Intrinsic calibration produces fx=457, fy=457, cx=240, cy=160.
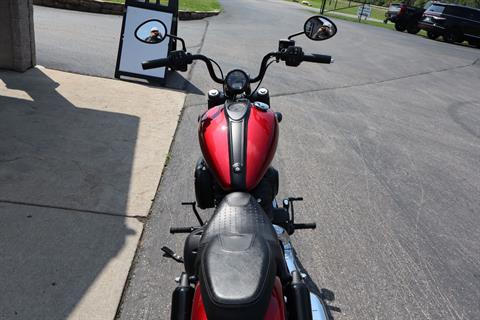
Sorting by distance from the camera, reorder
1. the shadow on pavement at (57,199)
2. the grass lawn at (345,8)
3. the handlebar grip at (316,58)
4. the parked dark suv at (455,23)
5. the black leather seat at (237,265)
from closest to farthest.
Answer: the black leather seat at (237,265)
the shadow on pavement at (57,199)
the handlebar grip at (316,58)
the parked dark suv at (455,23)
the grass lawn at (345,8)

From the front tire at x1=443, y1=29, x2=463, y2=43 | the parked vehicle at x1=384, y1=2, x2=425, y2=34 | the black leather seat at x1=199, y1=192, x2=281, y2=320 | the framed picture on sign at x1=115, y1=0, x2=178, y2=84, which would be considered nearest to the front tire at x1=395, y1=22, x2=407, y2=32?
the parked vehicle at x1=384, y1=2, x2=425, y2=34

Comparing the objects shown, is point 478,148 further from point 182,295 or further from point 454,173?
point 182,295

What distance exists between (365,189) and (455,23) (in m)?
21.1

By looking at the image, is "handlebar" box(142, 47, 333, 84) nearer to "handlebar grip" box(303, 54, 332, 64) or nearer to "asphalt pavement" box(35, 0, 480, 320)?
"handlebar grip" box(303, 54, 332, 64)

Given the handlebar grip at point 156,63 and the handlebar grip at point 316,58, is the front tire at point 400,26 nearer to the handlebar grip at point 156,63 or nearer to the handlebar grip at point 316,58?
the handlebar grip at point 316,58

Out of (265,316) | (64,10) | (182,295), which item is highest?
(265,316)

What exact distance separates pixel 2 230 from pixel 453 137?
670 cm

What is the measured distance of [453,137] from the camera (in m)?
7.48

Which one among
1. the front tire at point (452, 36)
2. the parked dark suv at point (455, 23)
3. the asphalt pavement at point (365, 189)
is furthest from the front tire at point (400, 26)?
the asphalt pavement at point (365, 189)

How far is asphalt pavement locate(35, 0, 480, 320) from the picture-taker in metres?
3.43

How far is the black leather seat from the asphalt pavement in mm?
1227

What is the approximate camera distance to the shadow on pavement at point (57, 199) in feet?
9.88

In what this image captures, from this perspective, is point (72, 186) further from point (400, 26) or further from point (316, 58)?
point (400, 26)

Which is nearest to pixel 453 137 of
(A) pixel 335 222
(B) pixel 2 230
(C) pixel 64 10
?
(A) pixel 335 222
